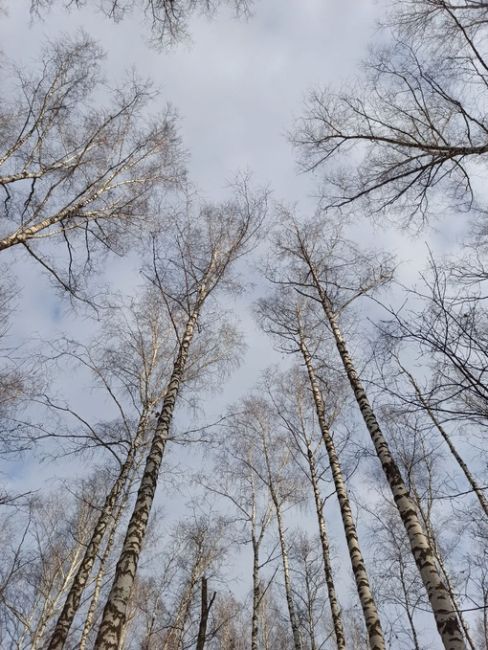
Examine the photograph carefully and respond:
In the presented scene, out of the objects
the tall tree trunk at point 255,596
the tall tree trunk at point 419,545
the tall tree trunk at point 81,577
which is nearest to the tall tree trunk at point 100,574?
the tall tree trunk at point 81,577

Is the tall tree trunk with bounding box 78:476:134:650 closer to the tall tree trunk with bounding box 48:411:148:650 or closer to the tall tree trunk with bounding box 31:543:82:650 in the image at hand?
the tall tree trunk with bounding box 48:411:148:650

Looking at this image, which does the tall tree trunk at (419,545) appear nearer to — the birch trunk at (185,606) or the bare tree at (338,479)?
the bare tree at (338,479)

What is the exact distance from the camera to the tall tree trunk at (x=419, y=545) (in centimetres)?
389

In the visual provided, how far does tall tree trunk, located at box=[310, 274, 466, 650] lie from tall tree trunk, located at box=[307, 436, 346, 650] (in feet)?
13.0

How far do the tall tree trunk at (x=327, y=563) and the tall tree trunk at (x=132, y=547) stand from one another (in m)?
5.15

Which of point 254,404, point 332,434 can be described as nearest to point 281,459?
point 254,404

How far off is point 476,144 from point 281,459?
10.3 metres

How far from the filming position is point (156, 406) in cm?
948

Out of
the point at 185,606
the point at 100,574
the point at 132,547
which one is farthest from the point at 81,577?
the point at 185,606

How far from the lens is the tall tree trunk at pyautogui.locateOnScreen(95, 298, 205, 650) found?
3809 millimetres

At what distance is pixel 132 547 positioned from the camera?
449 cm

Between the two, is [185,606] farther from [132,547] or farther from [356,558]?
[132,547]

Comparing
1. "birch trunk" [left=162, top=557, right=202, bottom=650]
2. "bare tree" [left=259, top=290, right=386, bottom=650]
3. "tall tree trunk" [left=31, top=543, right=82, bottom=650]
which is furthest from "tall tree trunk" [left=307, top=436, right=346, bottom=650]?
"tall tree trunk" [left=31, top=543, right=82, bottom=650]

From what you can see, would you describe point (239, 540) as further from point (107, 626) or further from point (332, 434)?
point (107, 626)
